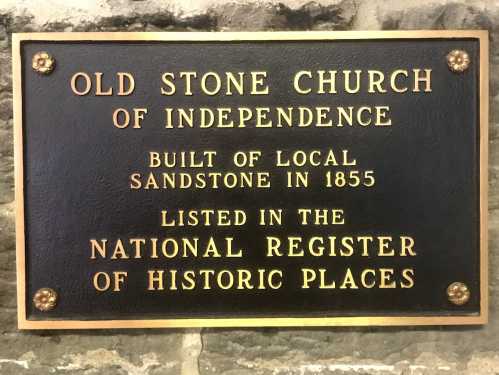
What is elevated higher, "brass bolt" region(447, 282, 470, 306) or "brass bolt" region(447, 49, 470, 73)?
"brass bolt" region(447, 49, 470, 73)

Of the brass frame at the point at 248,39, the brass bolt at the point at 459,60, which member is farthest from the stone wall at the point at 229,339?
the brass bolt at the point at 459,60

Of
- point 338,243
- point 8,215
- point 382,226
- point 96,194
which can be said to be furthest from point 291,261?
point 8,215

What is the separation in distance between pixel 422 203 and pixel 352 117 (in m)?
0.39

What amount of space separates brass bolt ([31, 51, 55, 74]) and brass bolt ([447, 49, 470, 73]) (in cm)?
139

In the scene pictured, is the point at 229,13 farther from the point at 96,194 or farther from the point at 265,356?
the point at 265,356

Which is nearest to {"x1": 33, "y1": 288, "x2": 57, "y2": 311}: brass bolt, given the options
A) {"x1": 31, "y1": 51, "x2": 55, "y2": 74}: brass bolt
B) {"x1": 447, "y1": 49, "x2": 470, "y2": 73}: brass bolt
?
{"x1": 31, "y1": 51, "x2": 55, "y2": 74}: brass bolt

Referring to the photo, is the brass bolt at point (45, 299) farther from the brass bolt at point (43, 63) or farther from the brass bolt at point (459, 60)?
the brass bolt at point (459, 60)

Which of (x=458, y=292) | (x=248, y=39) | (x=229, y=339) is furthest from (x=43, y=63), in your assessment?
(x=458, y=292)

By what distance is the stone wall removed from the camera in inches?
77.9

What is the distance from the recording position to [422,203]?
1950mm

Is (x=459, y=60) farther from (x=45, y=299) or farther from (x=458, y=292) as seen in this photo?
(x=45, y=299)

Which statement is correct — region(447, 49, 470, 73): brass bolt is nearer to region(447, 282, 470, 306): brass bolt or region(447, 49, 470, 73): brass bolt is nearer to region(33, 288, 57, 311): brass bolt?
region(447, 282, 470, 306): brass bolt

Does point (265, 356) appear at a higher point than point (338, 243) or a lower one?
lower

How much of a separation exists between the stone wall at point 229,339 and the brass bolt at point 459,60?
200 millimetres
